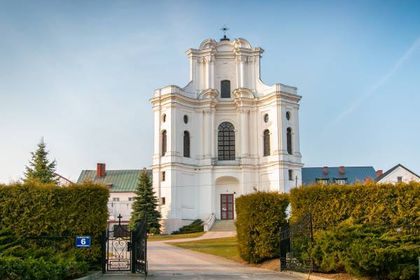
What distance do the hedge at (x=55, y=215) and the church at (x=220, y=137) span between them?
38198mm

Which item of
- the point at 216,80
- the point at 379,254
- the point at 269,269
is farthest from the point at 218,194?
the point at 379,254

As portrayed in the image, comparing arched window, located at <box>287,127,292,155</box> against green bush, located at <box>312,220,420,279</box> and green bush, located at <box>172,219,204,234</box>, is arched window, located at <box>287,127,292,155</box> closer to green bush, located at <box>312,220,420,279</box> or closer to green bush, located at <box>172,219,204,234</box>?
green bush, located at <box>172,219,204,234</box>

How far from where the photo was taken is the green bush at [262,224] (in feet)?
72.7

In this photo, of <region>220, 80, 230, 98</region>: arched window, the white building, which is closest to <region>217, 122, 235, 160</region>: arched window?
<region>220, 80, 230, 98</region>: arched window

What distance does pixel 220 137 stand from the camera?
62781 mm

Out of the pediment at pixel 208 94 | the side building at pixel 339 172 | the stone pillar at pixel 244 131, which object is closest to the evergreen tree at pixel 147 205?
the stone pillar at pixel 244 131

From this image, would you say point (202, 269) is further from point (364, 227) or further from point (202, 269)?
point (364, 227)

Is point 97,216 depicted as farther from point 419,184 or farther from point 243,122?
point 243,122

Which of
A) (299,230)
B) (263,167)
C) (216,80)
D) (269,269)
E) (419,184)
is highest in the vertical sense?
(216,80)

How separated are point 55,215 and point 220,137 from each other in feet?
147

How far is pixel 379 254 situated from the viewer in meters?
14.2

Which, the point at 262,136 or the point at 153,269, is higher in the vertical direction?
the point at 262,136

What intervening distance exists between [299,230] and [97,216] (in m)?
7.02

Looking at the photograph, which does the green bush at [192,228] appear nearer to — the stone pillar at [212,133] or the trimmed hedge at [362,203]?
the stone pillar at [212,133]
